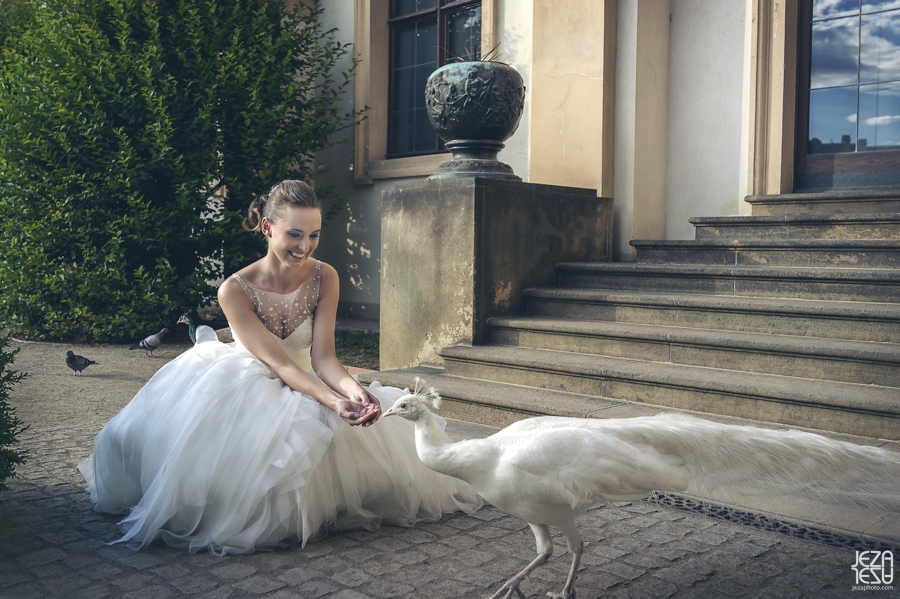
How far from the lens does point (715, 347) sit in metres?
5.11

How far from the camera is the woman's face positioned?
376 cm

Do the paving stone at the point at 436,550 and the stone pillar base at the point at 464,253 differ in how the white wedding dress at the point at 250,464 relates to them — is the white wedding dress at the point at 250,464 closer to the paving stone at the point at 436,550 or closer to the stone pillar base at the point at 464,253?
the paving stone at the point at 436,550

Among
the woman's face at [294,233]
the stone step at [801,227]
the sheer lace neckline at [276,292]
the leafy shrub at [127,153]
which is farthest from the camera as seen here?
the leafy shrub at [127,153]

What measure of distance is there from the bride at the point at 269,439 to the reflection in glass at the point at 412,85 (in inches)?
282

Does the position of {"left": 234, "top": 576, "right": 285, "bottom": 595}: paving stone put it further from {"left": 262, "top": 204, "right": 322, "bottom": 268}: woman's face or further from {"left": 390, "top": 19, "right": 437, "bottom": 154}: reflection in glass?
{"left": 390, "top": 19, "right": 437, "bottom": 154}: reflection in glass

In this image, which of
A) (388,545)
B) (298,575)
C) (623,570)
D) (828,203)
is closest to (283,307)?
(388,545)

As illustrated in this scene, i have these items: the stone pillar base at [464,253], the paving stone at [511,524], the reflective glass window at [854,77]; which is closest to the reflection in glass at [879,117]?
the reflective glass window at [854,77]

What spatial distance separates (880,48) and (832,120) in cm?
69

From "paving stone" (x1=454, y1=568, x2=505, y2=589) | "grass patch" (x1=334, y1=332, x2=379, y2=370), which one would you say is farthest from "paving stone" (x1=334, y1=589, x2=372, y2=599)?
"grass patch" (x1=334, y1=332, x2=379, y2=370)

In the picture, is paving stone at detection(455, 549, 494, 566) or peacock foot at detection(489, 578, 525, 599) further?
paving stone at detection(455, 549, 494, 566)

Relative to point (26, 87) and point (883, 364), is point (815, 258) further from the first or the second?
point (26, 87)

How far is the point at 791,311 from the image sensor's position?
5102 mm

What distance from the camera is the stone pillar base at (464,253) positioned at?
241 inches

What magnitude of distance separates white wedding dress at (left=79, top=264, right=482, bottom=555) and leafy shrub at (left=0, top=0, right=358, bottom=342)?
5674mm
